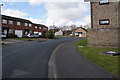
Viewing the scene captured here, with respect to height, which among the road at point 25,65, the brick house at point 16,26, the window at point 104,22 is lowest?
the road at point 25,65

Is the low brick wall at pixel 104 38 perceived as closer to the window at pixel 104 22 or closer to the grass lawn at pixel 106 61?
the window at pixel 104 22

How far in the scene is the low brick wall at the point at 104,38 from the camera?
16516mm

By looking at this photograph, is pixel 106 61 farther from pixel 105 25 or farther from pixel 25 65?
pixel 105 25

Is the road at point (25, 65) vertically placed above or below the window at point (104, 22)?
below

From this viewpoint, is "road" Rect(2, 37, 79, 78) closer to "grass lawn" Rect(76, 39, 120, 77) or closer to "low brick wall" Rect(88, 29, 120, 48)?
"grass lawn" Rect(76, 39, 120, 77)

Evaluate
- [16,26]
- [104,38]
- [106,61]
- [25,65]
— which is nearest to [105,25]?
[104,38]

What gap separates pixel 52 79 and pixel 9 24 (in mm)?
45053

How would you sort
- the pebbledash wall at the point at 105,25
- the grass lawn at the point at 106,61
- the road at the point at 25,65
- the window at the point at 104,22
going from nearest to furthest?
the road at the point at 25,65 → the grass lawn at the point at 106,61 → the pebbledash wall at the point at 105,25 → the window at the point at 104,22

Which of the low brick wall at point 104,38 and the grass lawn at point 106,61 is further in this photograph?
the low brick wall at point 104,38

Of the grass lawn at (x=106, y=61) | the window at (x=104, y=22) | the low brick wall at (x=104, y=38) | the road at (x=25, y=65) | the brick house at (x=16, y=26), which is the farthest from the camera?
the brick house at (x=16, y=26)

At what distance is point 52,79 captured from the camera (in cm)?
563

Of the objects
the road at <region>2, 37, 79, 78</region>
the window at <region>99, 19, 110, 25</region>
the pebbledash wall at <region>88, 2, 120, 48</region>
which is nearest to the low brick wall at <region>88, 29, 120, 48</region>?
the pebbledash wall at <region>88, 2, 120, 48</region>

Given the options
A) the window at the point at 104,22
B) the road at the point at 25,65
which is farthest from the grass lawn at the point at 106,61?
the window at the point at 104,22

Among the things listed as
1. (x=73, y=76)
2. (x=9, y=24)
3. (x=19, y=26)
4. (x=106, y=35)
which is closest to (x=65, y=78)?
(x=73, y=76)
